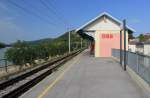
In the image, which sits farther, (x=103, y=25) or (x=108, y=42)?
(x=103, y=25)

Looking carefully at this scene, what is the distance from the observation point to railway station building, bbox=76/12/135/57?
154 feet

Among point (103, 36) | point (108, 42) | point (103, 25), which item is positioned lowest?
point (108, 42)

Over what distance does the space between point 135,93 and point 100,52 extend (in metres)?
34.6

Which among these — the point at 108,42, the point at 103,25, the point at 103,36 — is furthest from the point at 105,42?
the point at 103,25

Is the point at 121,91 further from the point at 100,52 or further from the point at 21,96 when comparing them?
the point at 100,52

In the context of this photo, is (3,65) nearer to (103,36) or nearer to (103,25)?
(103,36)

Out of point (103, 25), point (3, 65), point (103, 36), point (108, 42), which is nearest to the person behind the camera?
point (3, 65)

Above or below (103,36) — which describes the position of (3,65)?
below

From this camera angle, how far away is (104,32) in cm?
4734

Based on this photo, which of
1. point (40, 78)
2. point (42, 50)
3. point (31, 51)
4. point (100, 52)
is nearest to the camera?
point (40, 78)

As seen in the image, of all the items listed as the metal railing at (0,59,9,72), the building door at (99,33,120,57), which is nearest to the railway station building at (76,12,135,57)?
the building door at (99,33,120,57)

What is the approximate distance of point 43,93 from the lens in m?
12.7

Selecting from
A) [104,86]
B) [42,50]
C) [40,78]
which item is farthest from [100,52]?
[104,86]

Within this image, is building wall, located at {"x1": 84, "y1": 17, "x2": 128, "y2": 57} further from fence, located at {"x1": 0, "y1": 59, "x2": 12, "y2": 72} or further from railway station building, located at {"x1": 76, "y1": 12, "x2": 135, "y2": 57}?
fence, located at {"x1": 0, "y1": 59, "x2": 12, "y2": 72}
